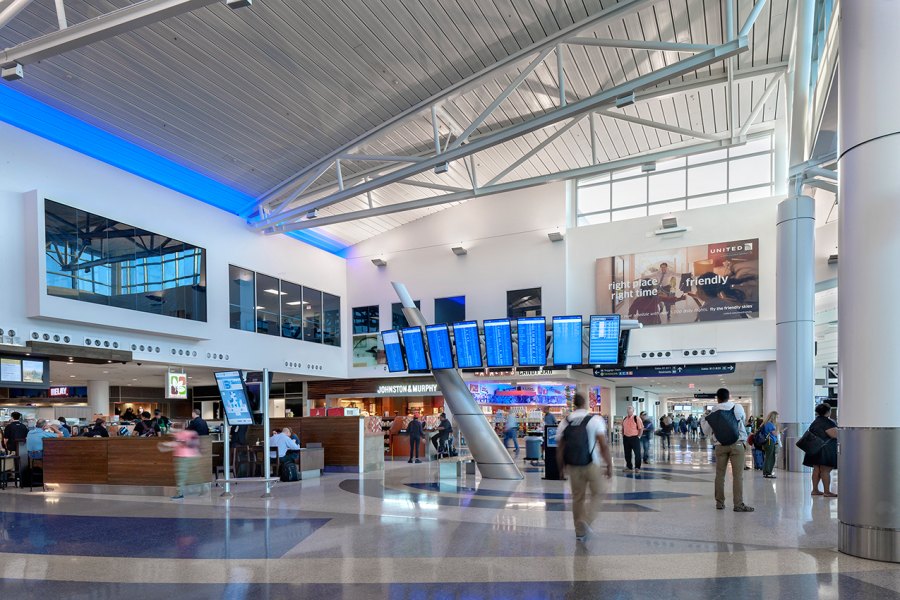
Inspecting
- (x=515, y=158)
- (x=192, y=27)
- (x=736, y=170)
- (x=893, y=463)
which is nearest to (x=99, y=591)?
(x=893, y=463)

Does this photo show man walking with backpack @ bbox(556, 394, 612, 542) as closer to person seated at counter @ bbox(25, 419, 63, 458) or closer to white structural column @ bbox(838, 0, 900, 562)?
white structural column @ bbox(838, 0, 900, 562)

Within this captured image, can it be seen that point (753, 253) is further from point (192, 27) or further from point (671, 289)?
point (192, 27)

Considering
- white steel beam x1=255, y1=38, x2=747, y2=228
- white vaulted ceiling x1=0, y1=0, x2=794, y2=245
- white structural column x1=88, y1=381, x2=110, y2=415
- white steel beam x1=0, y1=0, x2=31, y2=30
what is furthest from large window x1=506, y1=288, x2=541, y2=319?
white steel beam x1=0, y1=0, x2=31, y2=30

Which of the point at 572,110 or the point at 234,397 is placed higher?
A: the point at 572,110

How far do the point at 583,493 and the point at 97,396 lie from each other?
21763 mm

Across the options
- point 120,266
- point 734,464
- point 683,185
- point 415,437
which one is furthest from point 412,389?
point 734,464

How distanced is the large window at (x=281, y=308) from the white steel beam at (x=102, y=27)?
1027 cm

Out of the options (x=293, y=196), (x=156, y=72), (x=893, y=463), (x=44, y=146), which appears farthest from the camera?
(x=293, y=196)

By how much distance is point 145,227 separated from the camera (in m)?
16.4

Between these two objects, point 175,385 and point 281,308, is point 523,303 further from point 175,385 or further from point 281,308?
point 175,385

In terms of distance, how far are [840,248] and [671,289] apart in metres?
15.5

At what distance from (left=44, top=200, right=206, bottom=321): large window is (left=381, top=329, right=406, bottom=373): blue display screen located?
644 centimetres

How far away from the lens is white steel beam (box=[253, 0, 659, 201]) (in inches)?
500

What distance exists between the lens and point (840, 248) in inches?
225
